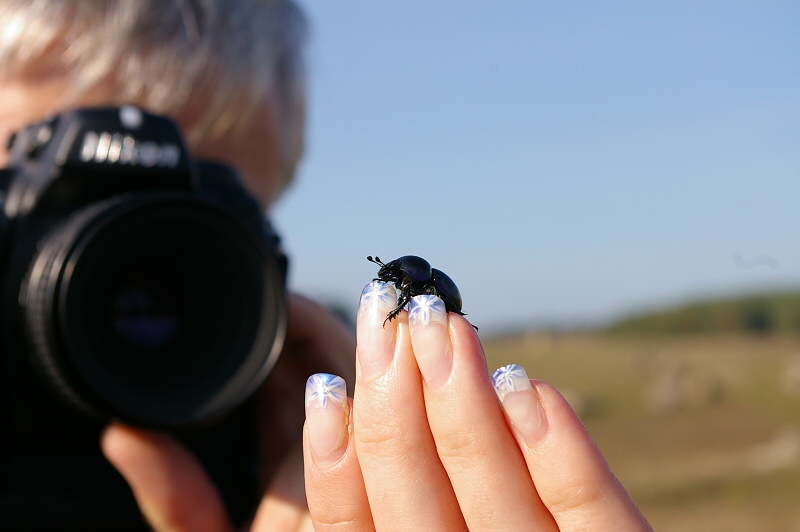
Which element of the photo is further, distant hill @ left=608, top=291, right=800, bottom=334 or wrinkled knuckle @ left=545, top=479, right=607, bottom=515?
distant hill @ left=608, top=291, right=800, bottom=334

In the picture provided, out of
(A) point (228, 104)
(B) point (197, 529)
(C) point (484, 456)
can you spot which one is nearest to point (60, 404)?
(B) point (197, 529)

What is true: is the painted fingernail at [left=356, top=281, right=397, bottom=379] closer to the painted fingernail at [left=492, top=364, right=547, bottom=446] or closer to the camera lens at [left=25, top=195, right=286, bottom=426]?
the painted fingernail at [left=492, top=364, right=547, bottom=446]

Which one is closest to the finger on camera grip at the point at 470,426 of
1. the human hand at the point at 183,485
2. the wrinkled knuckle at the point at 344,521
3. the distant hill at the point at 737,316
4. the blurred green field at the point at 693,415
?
the wrinkled knuckle at the point at 344,521

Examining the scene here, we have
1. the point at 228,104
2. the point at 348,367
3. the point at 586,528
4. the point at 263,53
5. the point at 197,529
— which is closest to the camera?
the point at 586,528

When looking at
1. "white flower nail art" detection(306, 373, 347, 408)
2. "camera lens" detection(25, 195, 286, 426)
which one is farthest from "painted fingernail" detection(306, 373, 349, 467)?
"camera lens" detection(25, 195, 286, 426)

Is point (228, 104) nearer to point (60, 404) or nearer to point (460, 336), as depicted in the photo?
point (60, 404)

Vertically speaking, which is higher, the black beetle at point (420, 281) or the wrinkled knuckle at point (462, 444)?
the black beetle at point (420, 281)

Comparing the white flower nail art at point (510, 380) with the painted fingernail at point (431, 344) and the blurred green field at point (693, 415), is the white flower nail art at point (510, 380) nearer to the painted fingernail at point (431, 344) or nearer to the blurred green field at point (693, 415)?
the painted fingernail at point (431, 344)
